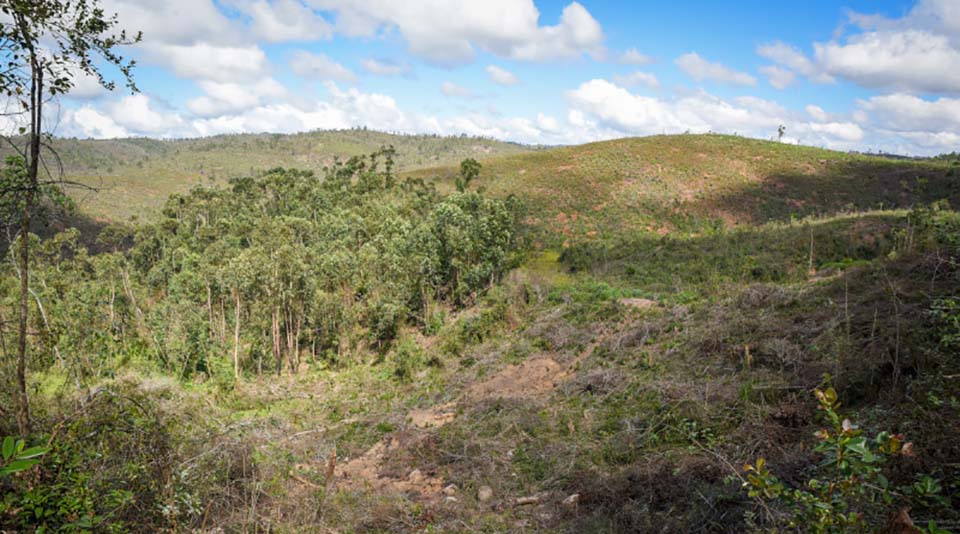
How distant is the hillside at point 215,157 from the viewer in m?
91.1

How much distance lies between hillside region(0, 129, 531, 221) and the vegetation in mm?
60441

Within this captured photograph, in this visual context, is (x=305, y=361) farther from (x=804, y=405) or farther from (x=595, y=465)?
(x=804, y=405)

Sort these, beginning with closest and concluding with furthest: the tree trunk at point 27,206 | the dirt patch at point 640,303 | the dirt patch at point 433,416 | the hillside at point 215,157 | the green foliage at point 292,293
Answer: the tree trunk at point 27,206
the dirt patch at point 433,416
the dirt patch at point 640,303
the green foliage at point 292,293
the hillside at point 215,157

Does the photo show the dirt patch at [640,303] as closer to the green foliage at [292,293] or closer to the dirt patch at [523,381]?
the dirt patch at [523,381]

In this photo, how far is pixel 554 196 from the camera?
50938mm

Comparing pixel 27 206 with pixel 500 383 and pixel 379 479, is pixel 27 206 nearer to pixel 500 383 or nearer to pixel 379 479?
pixel 379 479

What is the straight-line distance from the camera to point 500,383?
12.5 m

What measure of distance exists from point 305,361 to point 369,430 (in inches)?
685

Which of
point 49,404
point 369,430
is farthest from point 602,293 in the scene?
point 49,404

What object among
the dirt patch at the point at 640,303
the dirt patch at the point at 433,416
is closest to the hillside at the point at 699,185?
the dirt patch at the point at 640,303

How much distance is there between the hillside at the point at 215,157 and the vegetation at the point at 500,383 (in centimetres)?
6044

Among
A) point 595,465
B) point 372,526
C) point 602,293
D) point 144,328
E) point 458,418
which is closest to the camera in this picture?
point 372,526

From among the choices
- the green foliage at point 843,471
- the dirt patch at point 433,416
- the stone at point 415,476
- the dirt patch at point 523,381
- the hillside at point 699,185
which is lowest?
the dirt patch at point 433,416

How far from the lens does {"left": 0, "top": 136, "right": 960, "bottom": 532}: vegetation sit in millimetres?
3875
